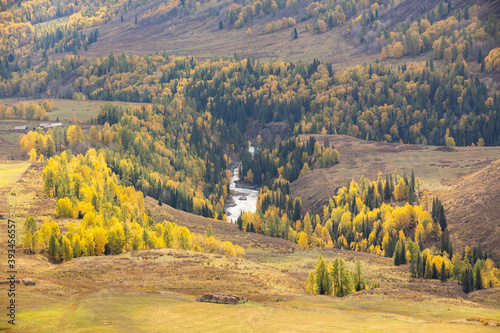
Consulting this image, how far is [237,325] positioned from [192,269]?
4839cm

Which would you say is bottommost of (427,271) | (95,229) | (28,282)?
(427,271)

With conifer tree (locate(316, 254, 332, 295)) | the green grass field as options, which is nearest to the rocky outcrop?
the green grass field

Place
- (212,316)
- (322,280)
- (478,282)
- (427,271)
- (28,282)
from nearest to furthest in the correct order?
(212,316) → (28,282) → (322,280) → (478,282) → (427,271)

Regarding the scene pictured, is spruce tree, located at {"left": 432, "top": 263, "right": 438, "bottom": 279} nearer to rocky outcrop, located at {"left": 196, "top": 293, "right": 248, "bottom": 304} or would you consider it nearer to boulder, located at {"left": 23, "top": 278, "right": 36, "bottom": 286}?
rocky outcrop, located at {"left": 196, "top": 293, "right": 248, "bottom": 304}

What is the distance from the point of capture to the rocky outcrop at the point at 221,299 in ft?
343

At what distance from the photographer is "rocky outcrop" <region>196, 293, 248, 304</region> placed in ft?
343

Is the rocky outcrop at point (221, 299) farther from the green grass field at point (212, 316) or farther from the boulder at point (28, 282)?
the boulder at point (28, 282)

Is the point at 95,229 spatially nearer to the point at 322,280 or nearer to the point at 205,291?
the point at 205,291

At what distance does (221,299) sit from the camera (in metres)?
105

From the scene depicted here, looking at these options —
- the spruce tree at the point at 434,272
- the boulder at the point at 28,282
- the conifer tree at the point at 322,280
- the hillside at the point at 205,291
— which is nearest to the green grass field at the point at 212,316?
the hillside at the point at 205,291

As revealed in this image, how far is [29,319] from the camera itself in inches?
3211

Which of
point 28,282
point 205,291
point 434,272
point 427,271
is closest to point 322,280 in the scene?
point 205,291

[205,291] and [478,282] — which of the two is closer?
[205,291]

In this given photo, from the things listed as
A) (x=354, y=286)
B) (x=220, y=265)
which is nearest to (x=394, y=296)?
(x=354, y=286)
